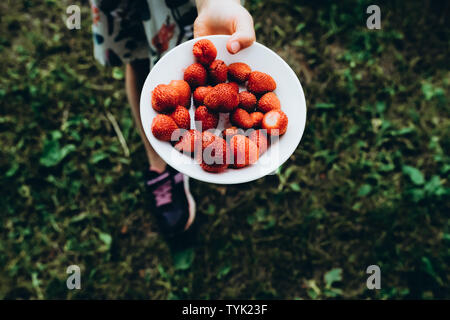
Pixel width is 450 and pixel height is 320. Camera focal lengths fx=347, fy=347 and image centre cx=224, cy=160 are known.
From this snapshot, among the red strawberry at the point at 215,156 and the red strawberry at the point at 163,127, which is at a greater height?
the red strawberry at the point at 163,127

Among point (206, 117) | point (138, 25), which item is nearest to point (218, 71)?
point (206, 117)

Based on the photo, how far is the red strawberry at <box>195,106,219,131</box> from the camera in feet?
4.61

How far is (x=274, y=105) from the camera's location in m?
1.42

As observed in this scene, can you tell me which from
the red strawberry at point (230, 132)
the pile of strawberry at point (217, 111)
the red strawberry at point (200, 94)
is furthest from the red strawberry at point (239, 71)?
the red strawberry at point (230, 132)

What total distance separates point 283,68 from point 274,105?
164mm

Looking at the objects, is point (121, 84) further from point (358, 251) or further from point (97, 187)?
point (358, 251)

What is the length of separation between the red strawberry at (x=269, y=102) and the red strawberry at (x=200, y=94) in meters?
0.23

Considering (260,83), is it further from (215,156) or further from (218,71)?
(215,156)

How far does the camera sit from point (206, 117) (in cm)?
141

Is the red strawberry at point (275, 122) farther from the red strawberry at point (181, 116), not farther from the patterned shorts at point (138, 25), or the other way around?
the patterned shorts at point (138, 25)

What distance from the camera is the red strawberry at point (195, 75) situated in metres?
1.41

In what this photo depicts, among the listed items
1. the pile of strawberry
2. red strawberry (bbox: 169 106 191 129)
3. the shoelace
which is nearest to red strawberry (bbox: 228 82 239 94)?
the pile of strawberry
